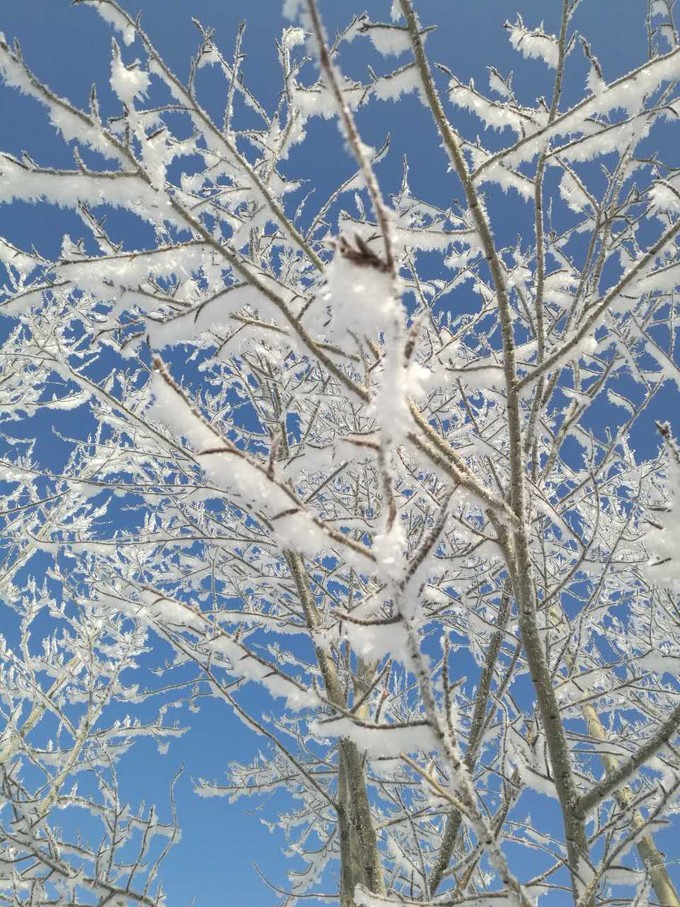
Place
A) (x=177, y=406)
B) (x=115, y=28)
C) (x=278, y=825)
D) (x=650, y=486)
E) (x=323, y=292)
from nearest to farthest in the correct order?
(x=323, y=292)
(x=177, y=406)
(x=115, y=28)
(x=650, y=486)
(x=278, y=825)

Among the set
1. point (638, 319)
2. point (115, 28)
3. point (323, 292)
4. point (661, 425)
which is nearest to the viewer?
point (323, 292)

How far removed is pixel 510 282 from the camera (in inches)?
101

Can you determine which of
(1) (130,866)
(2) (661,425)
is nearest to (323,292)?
(2) (661,425)

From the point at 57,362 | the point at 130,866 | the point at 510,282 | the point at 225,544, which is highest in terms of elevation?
the point at 510,282

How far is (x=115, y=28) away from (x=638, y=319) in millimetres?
2250

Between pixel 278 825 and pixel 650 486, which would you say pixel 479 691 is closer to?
pixel 650 486

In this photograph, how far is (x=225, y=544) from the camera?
138 inches

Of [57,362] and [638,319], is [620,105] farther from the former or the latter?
[57,362]

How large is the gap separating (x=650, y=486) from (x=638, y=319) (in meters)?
1.85

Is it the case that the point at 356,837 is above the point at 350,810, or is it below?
below

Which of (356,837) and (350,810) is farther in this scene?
(350,810)

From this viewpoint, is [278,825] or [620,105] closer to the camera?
[620,105]

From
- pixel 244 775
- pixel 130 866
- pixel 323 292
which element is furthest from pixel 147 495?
pixel 323 292

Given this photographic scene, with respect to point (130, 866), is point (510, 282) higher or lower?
higher
